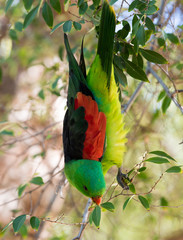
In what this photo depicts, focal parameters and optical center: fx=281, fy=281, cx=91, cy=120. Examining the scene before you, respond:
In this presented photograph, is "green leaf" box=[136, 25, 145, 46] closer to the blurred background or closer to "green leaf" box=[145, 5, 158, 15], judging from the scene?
"green leaf" box=[145, 5, 158, 15]

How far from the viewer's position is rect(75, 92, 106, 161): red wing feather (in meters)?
1.90

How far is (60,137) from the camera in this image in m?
3.04

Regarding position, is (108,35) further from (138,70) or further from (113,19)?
(138,70)

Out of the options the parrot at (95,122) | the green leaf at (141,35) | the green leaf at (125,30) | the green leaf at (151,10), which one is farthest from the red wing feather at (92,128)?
the green leaf at (151,10)

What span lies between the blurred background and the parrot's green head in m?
0.10

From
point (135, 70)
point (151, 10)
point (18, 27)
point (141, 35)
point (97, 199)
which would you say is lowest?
point (97, 199)

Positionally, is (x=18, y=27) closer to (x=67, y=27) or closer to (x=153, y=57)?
(x=67, y=27)

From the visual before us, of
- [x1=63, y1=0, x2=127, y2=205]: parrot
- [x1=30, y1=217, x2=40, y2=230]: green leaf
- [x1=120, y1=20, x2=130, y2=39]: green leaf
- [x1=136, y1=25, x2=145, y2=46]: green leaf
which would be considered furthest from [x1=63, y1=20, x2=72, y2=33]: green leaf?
[x1=30, y1=217, x2=40, y2=230]: green leaf

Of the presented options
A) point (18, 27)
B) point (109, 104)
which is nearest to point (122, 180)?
point (109, 104)

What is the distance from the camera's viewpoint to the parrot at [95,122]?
1.78 m

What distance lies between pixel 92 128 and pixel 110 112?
22 centimetres

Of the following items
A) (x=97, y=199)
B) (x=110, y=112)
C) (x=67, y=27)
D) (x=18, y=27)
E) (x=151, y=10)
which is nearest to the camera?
(x=151, y=10)

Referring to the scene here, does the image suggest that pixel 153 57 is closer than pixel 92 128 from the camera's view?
Yes

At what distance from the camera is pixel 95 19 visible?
1841 millimetres
